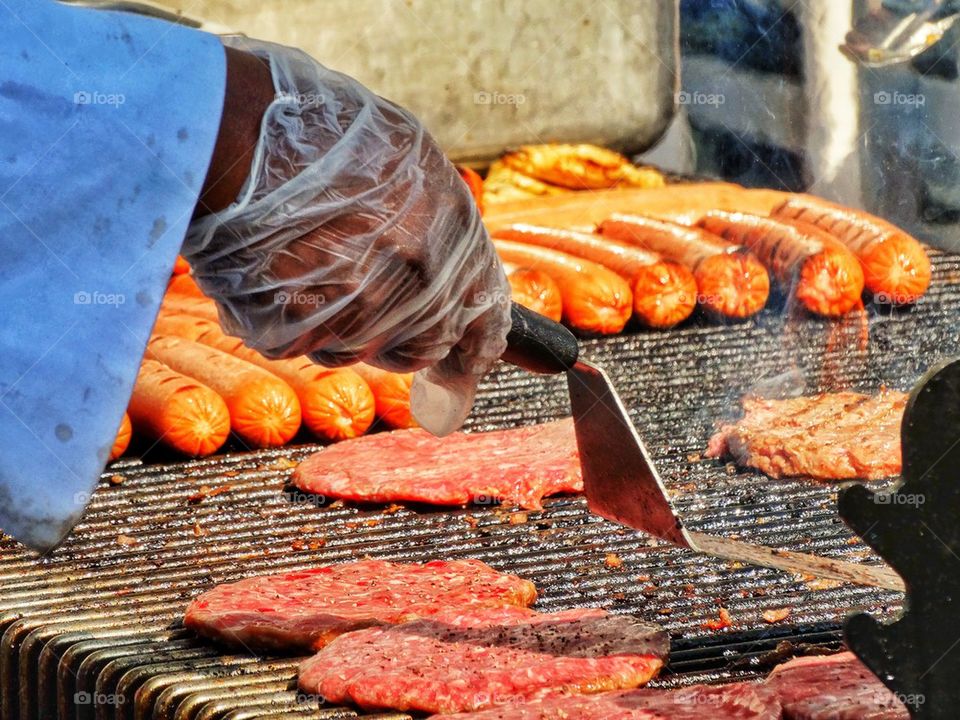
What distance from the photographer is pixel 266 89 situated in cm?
276

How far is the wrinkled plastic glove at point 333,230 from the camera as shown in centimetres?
273

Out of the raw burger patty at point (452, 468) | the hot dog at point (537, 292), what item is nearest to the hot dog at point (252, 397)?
the raw burger patty at point (452, 468)

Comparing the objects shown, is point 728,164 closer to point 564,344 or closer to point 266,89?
point 564,344

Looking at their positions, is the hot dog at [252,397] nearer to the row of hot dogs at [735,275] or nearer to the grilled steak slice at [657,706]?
A: the row of hot dogs at [735,275]

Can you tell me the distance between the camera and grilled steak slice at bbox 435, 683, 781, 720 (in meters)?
3.16

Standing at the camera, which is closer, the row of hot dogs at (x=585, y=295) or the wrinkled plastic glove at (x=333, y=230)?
the wrinkled plastic glove at (x=333, y=230)

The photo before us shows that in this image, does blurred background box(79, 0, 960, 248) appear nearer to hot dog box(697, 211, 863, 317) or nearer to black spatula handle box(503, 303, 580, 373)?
hot dog box(697, 211, 863, 317)

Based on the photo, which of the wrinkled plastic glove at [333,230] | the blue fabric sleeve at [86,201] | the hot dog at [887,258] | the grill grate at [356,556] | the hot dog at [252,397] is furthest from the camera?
the hot dog at [887,258]

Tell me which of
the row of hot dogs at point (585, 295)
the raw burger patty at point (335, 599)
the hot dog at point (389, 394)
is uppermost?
the raw burger patty at point (335, 599)

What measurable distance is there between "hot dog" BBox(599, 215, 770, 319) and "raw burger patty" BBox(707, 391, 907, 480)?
1.20 metres

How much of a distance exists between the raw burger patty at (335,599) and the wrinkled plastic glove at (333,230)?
3.53 feet

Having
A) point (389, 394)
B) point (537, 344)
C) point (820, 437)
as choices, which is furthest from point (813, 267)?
point (537, 344)

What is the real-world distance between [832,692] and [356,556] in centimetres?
185

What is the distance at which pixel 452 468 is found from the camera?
5.25m
